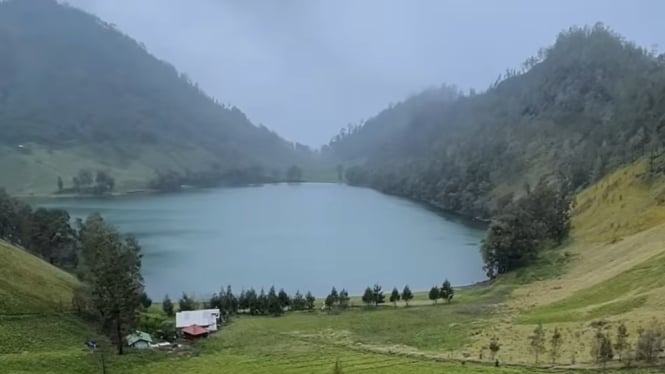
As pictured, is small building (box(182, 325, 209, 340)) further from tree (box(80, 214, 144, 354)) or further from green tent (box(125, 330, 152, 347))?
tree (box(80, 214, 144, 354))

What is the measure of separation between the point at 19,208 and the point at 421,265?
225 ft

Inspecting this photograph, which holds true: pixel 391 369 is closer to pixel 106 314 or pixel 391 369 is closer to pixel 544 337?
pixel 544 337

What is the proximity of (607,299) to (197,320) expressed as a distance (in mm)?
39816

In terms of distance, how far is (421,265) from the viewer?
12125 centimetres

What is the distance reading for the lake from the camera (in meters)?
108

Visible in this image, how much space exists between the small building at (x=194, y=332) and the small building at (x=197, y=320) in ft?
2.28

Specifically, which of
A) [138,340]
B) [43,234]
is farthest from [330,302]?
[43,234]

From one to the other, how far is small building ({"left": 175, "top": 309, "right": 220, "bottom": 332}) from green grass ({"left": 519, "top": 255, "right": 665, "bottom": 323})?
30045mm

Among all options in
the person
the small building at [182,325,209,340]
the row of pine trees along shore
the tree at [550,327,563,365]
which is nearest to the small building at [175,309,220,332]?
the small building at [182,325,209,340]

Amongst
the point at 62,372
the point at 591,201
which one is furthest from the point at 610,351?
the point at 591,201

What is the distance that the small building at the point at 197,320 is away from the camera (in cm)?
6481

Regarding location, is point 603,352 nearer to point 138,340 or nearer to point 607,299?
point 607,299

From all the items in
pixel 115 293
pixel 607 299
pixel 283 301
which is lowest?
pixel 283 301

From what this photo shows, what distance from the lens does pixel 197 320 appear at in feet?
215
